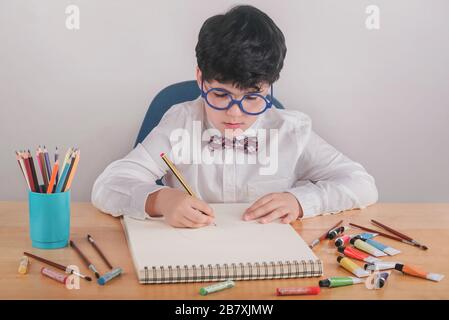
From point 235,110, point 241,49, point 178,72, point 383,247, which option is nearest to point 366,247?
point 383,247

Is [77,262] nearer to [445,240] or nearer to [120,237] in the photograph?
[120,237]

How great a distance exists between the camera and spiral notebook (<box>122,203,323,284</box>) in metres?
1.05

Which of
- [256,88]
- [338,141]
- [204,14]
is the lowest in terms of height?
[338,141]

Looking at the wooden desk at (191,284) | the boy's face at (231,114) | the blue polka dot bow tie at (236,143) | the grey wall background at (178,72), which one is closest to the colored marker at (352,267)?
the wooden desk at (191,284)

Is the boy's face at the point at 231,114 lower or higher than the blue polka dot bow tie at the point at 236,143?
higher

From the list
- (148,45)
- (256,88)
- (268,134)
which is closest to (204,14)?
(148,45)

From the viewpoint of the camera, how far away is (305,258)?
3.60 feet

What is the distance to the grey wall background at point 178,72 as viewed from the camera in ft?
7.05

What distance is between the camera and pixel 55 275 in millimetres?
1048

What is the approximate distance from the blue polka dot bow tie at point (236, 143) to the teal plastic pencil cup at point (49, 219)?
1.90ft

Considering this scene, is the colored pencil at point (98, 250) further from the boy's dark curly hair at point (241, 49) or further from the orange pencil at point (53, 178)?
the boy's dark curly hair at point (241, 49)

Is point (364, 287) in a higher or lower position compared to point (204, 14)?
lower

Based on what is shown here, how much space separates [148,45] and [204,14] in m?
0.20

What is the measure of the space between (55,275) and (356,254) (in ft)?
1.67
